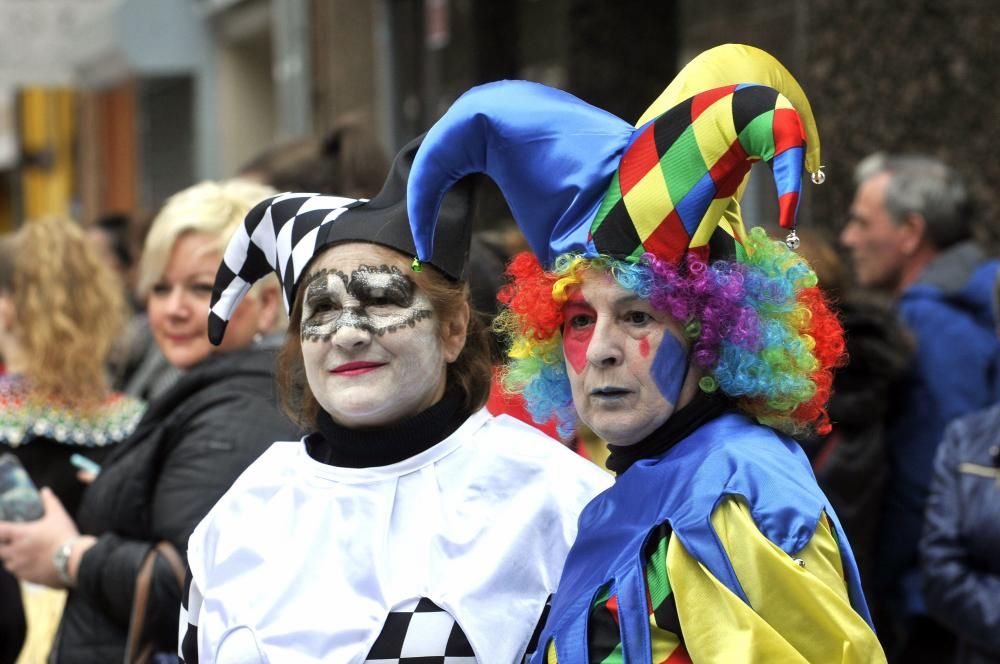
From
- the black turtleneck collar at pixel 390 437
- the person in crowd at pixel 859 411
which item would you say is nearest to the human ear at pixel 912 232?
the person in crowd at pixel 859 411

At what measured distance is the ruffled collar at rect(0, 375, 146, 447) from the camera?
14.6ft

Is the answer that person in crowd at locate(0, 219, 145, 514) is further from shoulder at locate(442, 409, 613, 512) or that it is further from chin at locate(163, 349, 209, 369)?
shoulder at locate(442, 409, 613, 512)

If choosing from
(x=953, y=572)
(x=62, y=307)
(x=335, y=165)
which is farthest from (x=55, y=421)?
(x=953, y=572)

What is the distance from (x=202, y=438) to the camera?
350 cm

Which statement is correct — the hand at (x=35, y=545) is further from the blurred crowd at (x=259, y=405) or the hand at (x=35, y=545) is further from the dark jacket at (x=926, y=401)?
the dark jacket at (x=926, y=401)

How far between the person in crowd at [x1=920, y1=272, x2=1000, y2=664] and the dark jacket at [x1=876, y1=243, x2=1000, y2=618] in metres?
0.58

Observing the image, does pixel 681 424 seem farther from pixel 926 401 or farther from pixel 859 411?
pixel 926 401

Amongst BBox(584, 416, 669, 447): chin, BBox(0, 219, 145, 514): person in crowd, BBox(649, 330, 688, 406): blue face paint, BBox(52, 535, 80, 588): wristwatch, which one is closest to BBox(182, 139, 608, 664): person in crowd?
→ BBox(584, 416, 669, 447): chin

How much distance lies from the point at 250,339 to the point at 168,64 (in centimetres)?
1144

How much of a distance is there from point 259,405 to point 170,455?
0.25 m

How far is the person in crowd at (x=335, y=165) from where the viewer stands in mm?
4699

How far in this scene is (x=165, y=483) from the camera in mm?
3527

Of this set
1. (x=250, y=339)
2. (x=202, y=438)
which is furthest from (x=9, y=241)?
(x=202, y=438)

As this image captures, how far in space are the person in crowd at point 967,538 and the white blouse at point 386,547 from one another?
1716 millimetres
